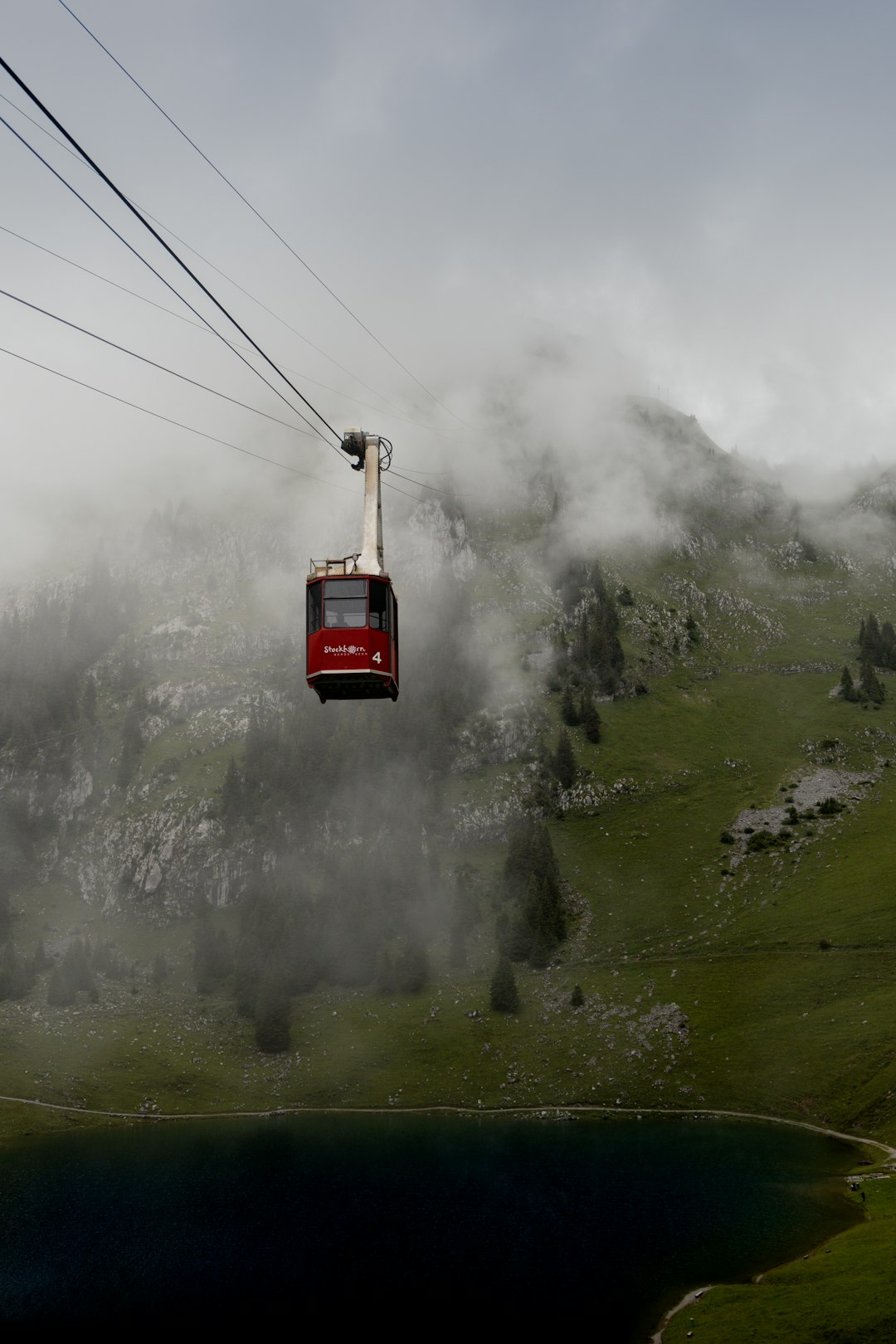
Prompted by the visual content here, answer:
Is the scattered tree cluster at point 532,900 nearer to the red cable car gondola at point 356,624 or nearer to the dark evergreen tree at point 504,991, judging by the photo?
the dark evergreen tree at point 504,991

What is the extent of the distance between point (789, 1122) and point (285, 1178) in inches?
2396

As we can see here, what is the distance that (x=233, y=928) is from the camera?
19800 centimetres

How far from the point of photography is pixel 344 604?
Result: 32219 millimetres

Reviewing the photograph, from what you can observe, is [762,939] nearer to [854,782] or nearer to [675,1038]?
[675,1038]

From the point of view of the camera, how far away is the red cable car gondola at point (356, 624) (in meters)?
31.2

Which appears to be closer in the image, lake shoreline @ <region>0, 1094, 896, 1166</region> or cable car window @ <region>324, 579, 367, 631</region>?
cable car window @ <region>324, 579, 367, 631</region>

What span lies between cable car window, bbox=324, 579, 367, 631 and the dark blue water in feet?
154

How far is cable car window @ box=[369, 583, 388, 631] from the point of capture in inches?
1256

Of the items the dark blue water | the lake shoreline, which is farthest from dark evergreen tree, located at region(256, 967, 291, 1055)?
the dark blue water

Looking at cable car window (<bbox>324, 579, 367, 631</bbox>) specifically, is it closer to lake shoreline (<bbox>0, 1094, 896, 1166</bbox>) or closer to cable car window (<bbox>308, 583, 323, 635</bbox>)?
cable car window (<bbox>308, 583, 323, 635</bbox>)

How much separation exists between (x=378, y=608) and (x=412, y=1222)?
65.7 m

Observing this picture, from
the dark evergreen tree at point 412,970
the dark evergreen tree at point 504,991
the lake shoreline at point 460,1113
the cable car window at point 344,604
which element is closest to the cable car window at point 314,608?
the cable car window at point 344,604

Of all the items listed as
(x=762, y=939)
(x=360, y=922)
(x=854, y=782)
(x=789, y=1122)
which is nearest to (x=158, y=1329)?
(x=789, y=1122)

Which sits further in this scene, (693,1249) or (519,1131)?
(519,1131)
